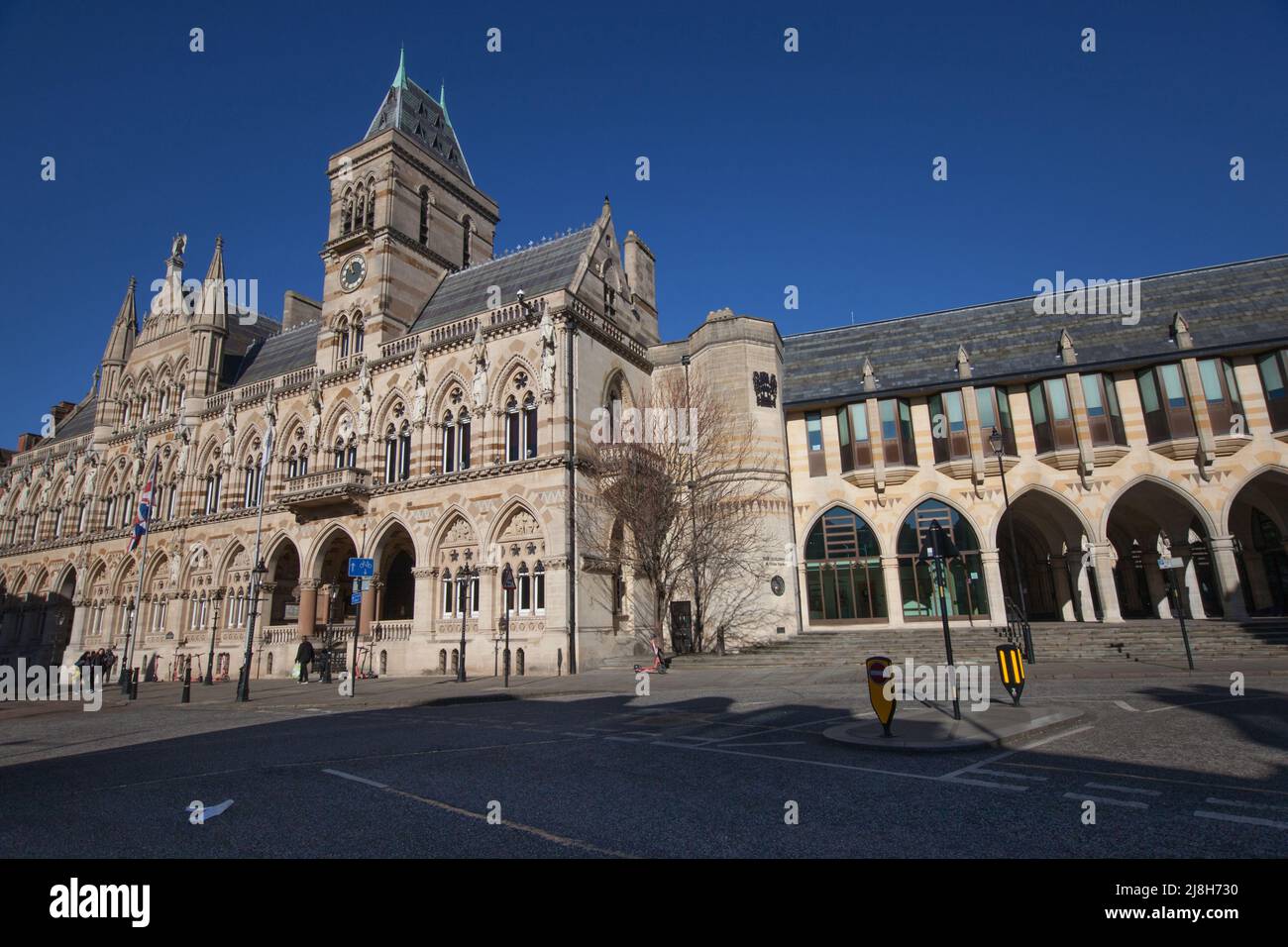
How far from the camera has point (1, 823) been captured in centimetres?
641

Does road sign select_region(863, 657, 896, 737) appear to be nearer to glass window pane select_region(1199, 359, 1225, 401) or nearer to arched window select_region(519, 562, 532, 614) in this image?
arched window select_region(519, 562, 532, 614)

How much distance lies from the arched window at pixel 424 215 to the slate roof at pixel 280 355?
9035 millimetres

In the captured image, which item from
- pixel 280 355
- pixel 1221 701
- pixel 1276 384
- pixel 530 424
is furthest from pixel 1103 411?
pixel 280 355

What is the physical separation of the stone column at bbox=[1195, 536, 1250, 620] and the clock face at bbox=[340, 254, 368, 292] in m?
38.7

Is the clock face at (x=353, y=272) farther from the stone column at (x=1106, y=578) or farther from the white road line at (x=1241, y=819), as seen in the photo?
the white road line at (x=1241, y=819)

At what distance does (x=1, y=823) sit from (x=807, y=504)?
1107 inches

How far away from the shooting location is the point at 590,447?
27.9 m

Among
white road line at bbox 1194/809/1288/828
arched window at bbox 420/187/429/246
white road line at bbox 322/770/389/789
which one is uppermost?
arched window at bbox 420/187/429/246

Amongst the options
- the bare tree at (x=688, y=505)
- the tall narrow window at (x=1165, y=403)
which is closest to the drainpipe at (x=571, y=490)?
the bare tree at (x=688, y=505)

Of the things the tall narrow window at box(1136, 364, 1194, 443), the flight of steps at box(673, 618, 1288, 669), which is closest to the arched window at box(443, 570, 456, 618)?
the flight of steps at box(673, 618, 1288, 669)

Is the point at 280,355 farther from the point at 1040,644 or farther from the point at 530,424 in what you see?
the point at 1040,644

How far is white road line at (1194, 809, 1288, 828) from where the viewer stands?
5223mm
